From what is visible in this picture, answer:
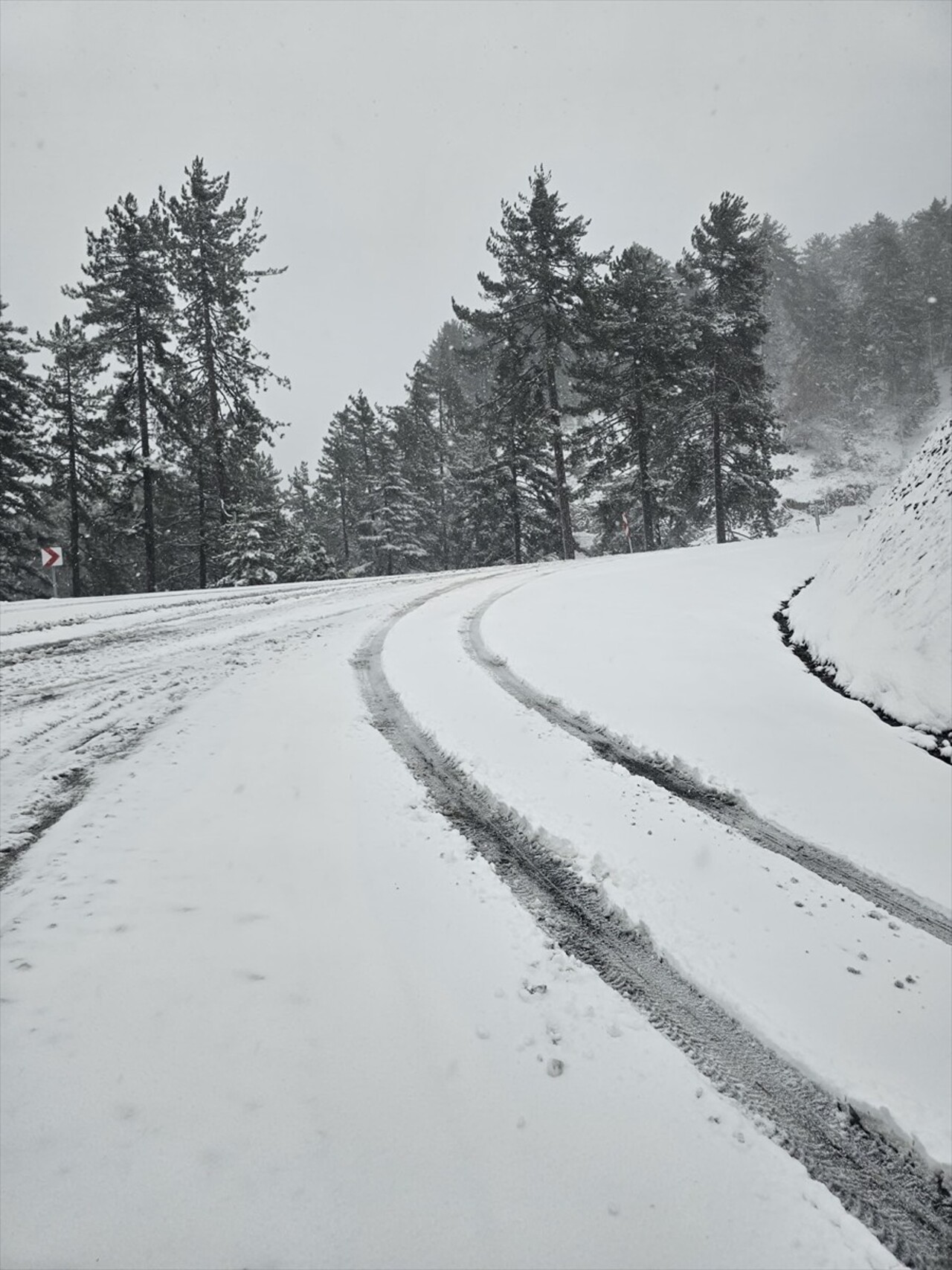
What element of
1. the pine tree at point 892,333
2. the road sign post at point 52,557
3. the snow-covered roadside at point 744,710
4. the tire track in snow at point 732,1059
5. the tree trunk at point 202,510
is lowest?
the tire track in snow at point 732,1059

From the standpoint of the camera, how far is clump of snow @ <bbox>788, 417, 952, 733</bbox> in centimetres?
401

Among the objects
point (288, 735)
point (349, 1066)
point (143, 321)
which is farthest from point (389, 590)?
point (143, 321)

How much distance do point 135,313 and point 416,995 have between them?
2586 cm

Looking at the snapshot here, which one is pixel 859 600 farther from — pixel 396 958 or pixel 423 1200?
pixel 423 1200

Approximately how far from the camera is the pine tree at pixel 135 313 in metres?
20.0

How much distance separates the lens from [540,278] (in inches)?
816

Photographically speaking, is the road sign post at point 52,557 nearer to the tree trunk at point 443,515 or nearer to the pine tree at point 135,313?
the pine tree at point 135,313

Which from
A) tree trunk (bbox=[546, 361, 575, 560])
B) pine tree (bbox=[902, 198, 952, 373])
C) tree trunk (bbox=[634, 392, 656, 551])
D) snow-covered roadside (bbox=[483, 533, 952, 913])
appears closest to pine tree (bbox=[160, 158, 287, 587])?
tree trunk (bbox=[546, 361, 575, 560])

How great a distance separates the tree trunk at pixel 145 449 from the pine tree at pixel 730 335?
20438 mm

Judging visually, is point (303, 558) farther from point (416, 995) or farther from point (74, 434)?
point (416, 995)

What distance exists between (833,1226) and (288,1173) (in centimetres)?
123

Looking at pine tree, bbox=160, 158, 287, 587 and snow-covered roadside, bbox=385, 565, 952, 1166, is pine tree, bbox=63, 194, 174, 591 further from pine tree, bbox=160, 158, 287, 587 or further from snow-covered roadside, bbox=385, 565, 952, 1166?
snow-covered roadside, bbox=385, 565, 952, 1166

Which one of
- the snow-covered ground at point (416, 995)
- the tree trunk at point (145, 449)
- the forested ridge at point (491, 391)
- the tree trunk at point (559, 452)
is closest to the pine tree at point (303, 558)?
the forested ridge at point (491, 391)

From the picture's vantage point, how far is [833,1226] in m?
1.26
